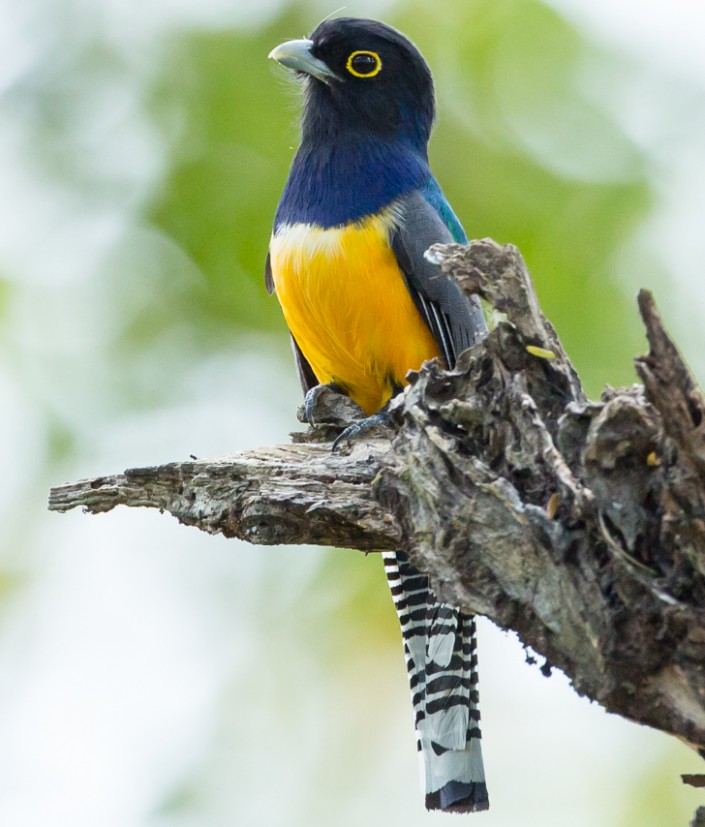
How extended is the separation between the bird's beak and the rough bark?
2682 millimetres

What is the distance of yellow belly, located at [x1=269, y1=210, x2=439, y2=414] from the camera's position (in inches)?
212

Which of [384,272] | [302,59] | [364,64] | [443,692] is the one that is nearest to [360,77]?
[364,64]

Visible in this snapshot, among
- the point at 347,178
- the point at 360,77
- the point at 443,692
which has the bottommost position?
the point at 443,692

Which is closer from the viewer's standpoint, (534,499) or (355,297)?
(534,499)

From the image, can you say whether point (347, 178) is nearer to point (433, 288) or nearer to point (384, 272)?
point (384, 272)

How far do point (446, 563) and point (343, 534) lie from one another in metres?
0.56

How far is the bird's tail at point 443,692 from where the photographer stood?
4.85m

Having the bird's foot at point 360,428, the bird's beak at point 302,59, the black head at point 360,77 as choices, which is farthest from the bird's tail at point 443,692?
the bird's beak at point 302,59

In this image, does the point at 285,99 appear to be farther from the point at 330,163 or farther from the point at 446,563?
the point at 446,563

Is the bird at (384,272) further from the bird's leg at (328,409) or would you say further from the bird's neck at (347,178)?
the bird's leg at (328,409)

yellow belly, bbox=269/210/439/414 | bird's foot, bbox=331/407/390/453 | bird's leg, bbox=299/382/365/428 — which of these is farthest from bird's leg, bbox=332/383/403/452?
yellow belly, bbox=269/210/439/414

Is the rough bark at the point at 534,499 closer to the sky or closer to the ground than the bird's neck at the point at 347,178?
closer to the ground

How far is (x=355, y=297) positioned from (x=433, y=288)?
0.36 metres

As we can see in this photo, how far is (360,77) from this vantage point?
6082mm
